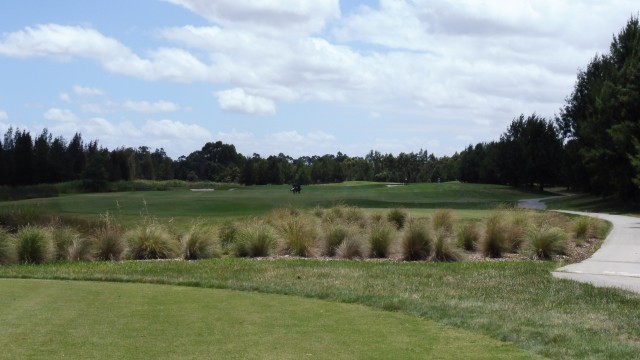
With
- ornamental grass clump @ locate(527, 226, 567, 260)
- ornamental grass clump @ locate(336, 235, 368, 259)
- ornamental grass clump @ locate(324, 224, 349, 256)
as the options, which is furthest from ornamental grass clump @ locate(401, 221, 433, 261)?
ornamental grass clump @ locate(527, 226, 567, 260)

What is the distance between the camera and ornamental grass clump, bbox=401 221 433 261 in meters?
18.3

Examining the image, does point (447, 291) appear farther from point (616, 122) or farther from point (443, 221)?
point (616, 122)

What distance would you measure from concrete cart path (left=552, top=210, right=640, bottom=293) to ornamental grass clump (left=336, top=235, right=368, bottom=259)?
5412mm

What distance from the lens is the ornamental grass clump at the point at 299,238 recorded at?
64.3 ft

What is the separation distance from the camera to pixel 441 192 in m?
66.9

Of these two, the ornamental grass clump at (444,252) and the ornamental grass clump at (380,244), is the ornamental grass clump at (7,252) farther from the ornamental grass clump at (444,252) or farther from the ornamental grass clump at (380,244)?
the ornamental grass clump at (444,252)

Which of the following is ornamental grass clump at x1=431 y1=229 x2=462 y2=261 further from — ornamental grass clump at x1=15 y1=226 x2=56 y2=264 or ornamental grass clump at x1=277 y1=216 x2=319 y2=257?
ornamental grass clump at x1=15 y1=226 x2=56 y2=264

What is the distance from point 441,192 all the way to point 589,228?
4307cm

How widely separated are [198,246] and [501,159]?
212 feet

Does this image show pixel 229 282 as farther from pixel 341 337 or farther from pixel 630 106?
pixel 630 106

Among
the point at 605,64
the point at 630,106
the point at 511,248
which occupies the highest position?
the point at 605,64

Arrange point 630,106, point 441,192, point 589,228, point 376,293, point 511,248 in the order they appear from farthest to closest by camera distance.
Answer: point 441,192, point 630,106, point 589,228, point 511,248, point 376,293

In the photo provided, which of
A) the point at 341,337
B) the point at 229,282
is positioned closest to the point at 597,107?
the point at 229,282

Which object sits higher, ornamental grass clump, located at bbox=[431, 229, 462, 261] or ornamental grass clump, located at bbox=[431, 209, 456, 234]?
ornamental grass clump, located at bbox=[431, 209, 456, 234]
